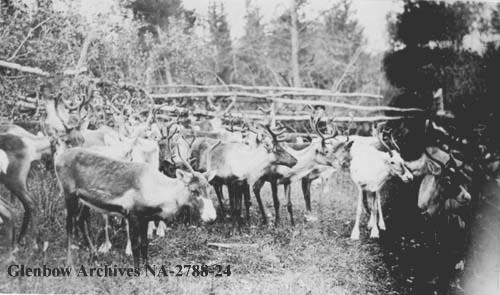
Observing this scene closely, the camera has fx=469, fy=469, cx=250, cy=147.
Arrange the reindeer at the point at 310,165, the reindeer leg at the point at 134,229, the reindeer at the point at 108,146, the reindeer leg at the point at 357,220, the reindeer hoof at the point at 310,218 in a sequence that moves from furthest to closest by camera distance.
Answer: the reindeer at the point at 310,165 < the reindeer hoof at the point at 310,218 < the reindeer leg at the point at 357,220 < the reindeer at the point at 108,146 < the reindeer leg at the point at 134,229

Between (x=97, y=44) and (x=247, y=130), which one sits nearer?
(x=97, y=44)

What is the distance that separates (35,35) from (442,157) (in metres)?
3.09

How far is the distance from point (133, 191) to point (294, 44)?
1.85 metres

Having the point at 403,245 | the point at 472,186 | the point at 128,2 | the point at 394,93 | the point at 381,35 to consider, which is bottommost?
the point at 403,245

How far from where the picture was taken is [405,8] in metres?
3.49

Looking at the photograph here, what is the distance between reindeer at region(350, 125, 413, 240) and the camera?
3418 millimetres

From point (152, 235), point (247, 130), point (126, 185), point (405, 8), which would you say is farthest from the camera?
point (247, 130)

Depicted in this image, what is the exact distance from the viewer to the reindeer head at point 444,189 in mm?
3301

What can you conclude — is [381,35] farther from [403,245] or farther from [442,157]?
[403,245]

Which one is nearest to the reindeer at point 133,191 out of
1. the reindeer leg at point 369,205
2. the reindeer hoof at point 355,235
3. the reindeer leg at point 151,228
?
the reindeer leg at point 151,228

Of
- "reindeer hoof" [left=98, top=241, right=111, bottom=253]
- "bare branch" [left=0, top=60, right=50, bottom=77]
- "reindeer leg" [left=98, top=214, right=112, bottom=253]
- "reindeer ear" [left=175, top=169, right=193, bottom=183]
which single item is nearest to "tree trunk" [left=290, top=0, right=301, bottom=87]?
"reindeer ear" [left=175, top=169, right=193, bottom=183]

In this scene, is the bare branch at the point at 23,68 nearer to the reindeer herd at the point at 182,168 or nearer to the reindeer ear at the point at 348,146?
the reindeer herd at the point at 182,168

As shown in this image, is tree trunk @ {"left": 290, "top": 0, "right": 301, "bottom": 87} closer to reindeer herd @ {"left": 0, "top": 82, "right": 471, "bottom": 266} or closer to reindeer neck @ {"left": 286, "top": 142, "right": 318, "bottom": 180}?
reindeer herd @ {"left": 0, "top": 82, "right": 471, "bottom": 266}

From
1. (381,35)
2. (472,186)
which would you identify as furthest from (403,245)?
(381,35)
